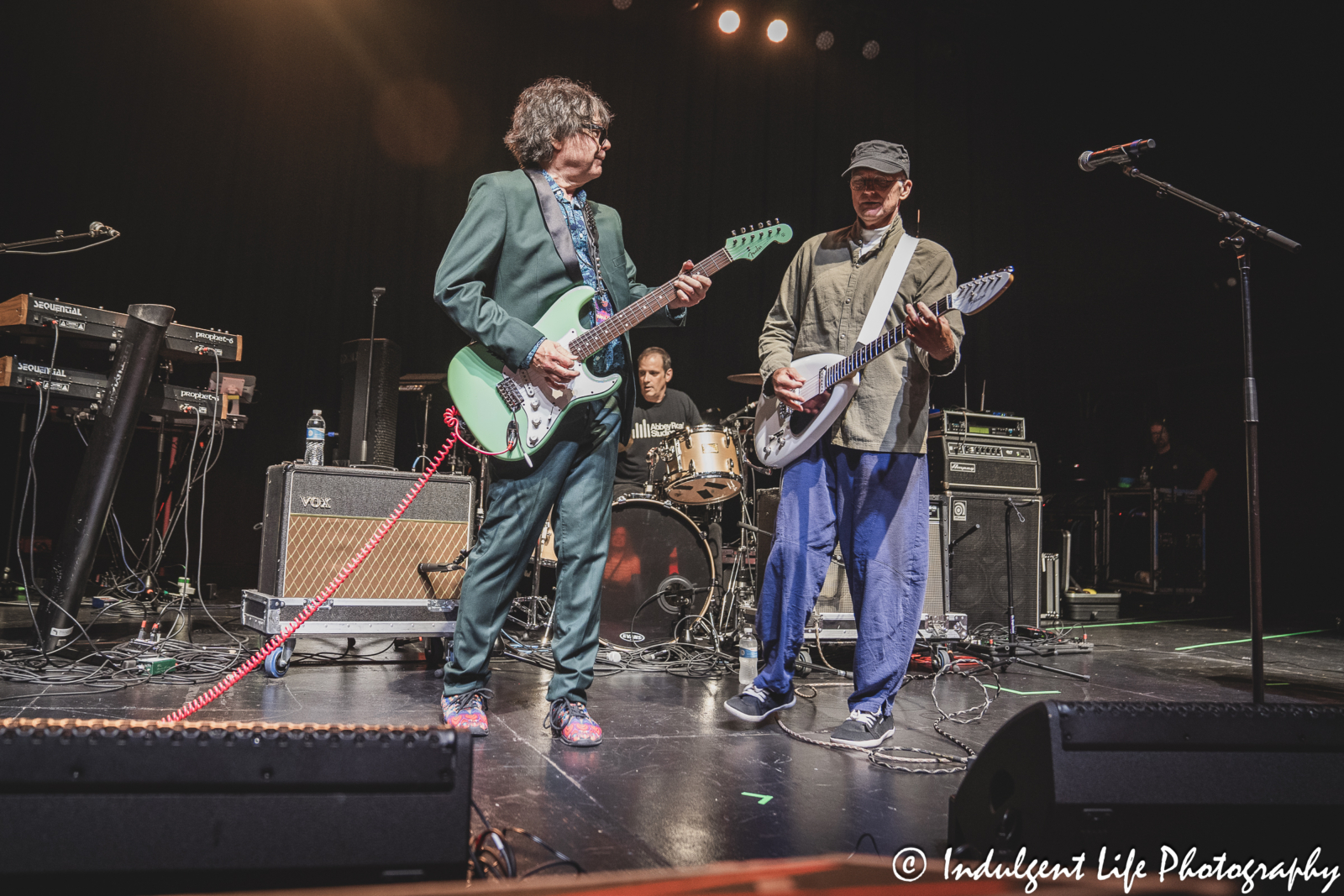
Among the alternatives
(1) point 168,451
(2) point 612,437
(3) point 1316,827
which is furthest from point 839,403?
(1) point 168,451

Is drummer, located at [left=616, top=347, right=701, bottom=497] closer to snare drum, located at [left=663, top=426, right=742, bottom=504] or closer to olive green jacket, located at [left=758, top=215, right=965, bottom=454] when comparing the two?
snare drum, located at [left=663, top=426, right=742, bottom=504]

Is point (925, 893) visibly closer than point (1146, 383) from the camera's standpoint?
Yes

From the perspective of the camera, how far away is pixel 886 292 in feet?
Result: 9.48

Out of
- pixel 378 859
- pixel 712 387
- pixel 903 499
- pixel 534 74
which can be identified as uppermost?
pixel 534 74

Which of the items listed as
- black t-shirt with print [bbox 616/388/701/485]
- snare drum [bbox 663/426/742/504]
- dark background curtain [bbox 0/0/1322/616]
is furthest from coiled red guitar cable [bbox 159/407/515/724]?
dark background curtain [bbox 0/0/1322/616]

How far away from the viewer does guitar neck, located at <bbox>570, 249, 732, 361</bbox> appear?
8.75ft

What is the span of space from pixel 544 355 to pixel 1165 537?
941 centimetres

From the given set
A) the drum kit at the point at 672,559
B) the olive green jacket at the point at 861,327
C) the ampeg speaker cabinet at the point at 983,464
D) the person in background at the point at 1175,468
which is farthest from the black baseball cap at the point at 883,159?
the person in background at the point at 1175,468

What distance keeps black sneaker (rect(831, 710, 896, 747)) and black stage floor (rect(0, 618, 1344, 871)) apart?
53 millimetres

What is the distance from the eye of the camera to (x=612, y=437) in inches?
111

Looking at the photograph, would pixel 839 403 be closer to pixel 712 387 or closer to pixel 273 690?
pixel 273 690

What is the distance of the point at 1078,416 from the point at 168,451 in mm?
11310

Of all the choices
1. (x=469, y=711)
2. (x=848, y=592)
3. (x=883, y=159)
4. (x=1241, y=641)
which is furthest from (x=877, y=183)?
(x=1241, y=641)

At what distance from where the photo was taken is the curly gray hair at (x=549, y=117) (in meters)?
2.81
